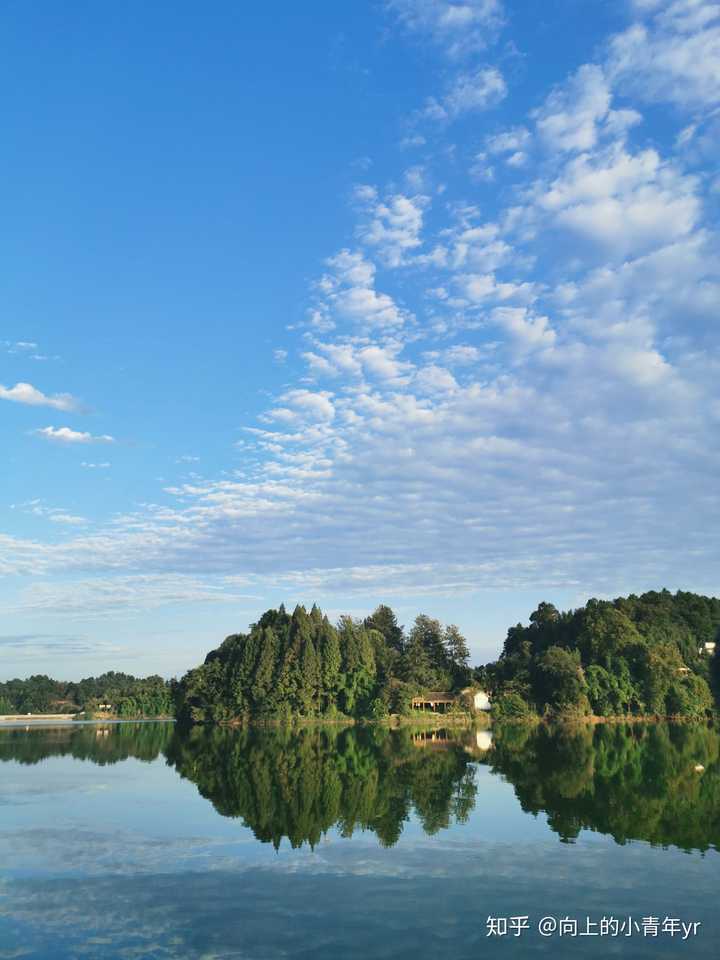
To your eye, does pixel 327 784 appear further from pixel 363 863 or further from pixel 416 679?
pixel 416 679

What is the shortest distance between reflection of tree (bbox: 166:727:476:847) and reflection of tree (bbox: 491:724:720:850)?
340cm

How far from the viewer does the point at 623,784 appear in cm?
3372

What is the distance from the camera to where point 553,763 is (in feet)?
144

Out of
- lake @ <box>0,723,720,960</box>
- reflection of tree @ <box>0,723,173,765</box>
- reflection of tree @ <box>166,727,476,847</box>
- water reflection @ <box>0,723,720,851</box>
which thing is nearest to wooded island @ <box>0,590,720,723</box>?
reflection of tree @ <box>0,723,173,765</box>

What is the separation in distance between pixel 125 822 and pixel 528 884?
15740 millimetres

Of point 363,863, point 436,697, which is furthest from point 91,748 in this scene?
point 436,697

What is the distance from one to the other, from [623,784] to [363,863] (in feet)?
64.2

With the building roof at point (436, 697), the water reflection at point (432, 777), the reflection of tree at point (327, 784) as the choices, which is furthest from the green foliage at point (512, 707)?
the reflection of tree at point (327, 784)

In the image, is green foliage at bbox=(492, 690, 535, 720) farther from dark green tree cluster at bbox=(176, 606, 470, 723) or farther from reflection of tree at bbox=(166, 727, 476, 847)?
reflection of tree at bbox=(166, 727, 476, 847)

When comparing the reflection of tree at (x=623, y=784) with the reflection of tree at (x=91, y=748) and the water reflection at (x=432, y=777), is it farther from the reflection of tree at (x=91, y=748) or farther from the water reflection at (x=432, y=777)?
the reflection of tree at (x=91, y=748)

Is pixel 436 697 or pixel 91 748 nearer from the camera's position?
pixel 91 748

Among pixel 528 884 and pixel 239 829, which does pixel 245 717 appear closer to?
pixel 239 829

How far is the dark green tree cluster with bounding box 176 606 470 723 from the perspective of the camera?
3656 inches

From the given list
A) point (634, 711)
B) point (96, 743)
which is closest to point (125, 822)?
point (96, 743)
